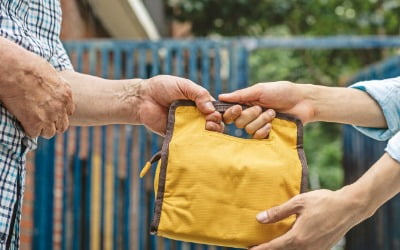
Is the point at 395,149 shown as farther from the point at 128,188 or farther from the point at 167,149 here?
the point at 128,188

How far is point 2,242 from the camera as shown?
1.81 m

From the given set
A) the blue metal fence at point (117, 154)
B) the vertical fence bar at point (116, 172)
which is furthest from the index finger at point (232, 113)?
the vertical fence bar at point (116, 172)

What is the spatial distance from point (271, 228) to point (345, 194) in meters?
0.30

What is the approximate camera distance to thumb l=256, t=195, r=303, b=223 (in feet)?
6.82

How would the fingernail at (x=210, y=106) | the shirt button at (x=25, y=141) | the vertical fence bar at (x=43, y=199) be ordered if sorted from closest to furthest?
the shirt button at (x=25, y=141) → the fingernail at (x=210, y=106) → the vertical fence bar at (x=43, y=199)

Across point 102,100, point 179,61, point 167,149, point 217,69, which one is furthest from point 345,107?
point 179,61

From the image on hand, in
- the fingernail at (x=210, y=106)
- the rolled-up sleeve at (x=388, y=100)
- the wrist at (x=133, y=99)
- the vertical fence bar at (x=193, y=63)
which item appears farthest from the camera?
the vertical fence bar at (x=193, y=63)

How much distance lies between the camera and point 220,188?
6.88 feet

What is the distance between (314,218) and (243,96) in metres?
0.47

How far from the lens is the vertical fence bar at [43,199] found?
5203 millimetres

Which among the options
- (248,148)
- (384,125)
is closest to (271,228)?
(248,148)

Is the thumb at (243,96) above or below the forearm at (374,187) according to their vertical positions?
above

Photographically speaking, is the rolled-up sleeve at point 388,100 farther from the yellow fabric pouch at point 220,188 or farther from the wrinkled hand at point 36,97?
the wrinkled hand at point 36,97

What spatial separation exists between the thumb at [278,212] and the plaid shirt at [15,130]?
2.33 feet
